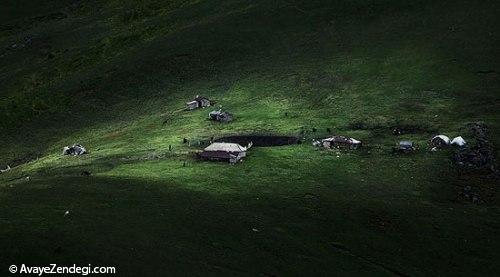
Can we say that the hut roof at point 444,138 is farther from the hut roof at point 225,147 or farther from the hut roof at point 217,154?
the hut roof at point 217,154

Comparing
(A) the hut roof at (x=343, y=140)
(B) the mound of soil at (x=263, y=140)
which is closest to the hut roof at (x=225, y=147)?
(B) the mound of soil at (x=263, y=140)

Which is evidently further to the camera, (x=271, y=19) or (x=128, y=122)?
(x=271, y=19)

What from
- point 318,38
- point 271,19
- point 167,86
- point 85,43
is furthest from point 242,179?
point 85,43

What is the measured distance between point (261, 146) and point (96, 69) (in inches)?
2218

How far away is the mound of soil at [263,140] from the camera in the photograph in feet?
253

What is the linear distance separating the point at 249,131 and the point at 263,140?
4.08 metres

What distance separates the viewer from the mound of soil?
77062 mm

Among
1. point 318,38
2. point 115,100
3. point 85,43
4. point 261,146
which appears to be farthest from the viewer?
point 85,43

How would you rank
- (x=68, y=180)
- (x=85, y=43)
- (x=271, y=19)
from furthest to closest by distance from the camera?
(x=85, y=43) → (x=271, y=19) → (x=68, y=180)

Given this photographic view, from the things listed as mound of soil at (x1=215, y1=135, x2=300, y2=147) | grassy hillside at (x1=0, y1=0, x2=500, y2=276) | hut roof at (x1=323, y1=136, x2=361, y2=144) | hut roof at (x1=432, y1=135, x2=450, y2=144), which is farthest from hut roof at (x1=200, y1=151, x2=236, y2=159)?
hut roof at (x1=432, y1=135, x2=450, y2=144)

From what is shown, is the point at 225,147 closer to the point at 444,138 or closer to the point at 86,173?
the point at 86,173

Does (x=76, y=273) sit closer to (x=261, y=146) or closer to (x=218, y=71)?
(x=261, y=146)

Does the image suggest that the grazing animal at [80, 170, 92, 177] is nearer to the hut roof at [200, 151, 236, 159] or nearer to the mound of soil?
the hut roof at [200, 151, 236, 159]

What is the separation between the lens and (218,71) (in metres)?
110
